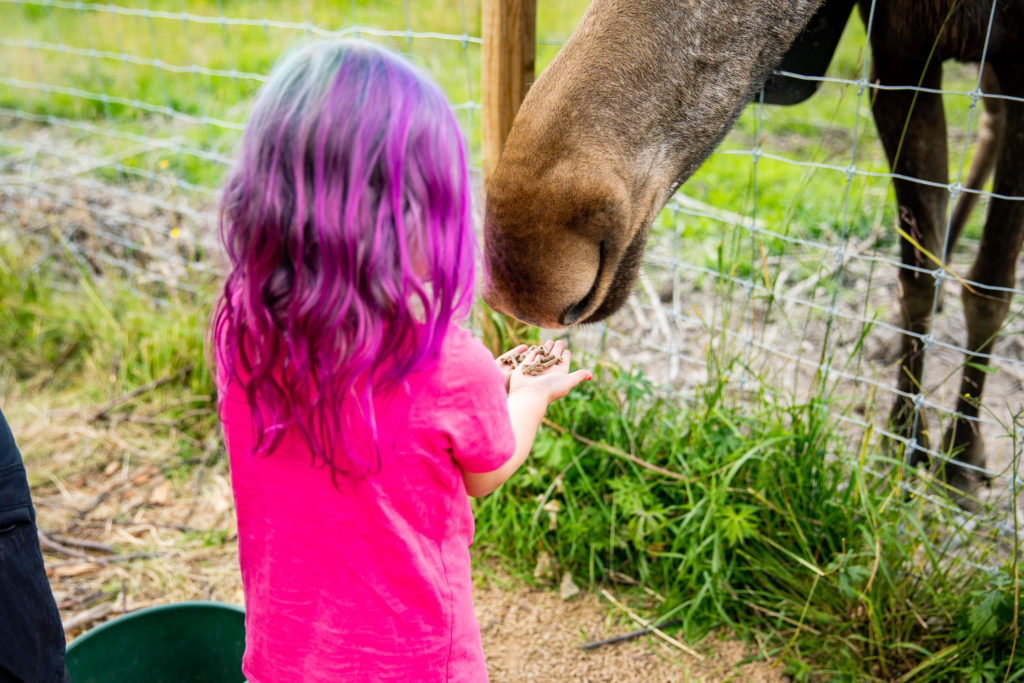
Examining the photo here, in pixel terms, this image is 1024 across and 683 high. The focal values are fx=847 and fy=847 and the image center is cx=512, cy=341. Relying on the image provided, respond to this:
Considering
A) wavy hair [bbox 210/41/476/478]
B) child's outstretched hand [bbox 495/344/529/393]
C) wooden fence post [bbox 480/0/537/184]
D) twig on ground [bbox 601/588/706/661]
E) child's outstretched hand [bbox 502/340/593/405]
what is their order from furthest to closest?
1. wooden fence post [bbox 480/0/537/184]
2. twig on ground [bbox 601/588/706/661]
3. child's outstretched hand [bbox 495/344/529/393]
4. child's outstretched hand [bbox 502/340/593/405]
5. wavy hair [bbox 210/41/476/478]

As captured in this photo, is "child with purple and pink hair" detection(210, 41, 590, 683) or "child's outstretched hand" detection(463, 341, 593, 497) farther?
"child's outstretched hand" detection(463, 341, 593, 497)

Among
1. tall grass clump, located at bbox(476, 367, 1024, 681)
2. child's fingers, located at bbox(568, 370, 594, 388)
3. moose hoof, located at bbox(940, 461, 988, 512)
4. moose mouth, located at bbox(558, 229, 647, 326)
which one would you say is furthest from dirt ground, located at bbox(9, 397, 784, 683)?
child's fingers, located at bbox(568, 370, 594, 388)

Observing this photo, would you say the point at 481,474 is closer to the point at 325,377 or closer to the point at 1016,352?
the point at 325,377

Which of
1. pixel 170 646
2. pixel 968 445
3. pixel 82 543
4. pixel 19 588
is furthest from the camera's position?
pixel 82 543

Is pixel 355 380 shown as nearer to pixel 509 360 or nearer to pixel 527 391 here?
pixel 527 391

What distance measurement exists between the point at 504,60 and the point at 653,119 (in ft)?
2.10

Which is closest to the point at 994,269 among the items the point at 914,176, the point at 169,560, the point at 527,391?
the point at 914,176

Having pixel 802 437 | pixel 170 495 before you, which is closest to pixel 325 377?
pixel 802 437

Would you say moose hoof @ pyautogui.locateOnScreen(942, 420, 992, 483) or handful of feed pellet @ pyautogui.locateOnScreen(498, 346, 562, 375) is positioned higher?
handful of feed pellet @ pyautogui.locateOnScreen(498, 346, 562, 375)

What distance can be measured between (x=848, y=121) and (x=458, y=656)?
4.92 meters

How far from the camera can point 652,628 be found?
2246mm

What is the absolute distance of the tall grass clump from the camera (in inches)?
79.1

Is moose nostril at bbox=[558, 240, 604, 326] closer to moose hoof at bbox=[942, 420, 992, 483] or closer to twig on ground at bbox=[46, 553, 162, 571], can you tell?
moose hoof at bbox=[942, 420, 992, 483]

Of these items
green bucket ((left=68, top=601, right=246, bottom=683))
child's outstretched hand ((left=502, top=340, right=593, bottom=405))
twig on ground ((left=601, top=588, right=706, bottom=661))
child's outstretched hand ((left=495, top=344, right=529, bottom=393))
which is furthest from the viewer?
twig on ground ((left=601, top=588, right=706, bottom=661))
